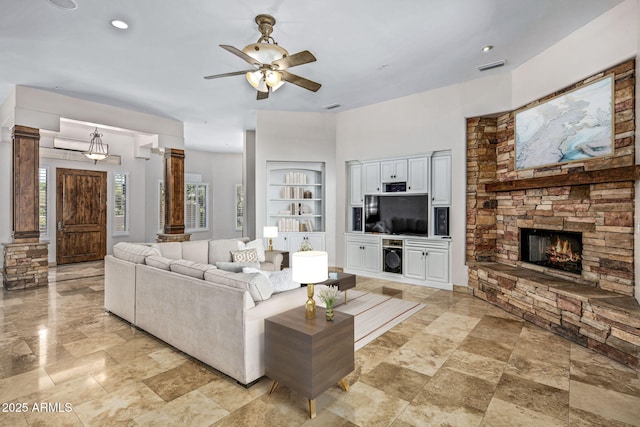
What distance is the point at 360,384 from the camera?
8.33 ft

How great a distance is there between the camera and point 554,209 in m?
4.25

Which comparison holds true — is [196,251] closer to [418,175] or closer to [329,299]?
[329,299]

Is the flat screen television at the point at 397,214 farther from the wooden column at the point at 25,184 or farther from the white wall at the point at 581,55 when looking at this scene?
the wooden column at the point at 25,184

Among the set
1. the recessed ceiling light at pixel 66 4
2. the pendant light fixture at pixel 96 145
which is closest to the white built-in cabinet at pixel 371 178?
the recessed ceiling light at pixel 66 4

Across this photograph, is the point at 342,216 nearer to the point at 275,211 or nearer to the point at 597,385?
the point at 275,211

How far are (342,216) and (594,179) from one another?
4.20m

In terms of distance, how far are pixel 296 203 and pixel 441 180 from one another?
312 centimetres

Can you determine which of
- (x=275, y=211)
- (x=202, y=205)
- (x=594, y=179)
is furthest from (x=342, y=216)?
(x=202, y=205)

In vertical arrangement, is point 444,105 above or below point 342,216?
above

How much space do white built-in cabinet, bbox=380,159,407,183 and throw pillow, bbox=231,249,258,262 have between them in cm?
284

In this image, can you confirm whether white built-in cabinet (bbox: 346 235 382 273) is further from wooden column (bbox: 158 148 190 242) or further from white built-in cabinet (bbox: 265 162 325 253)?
wooden column (bbox: 158 148 190 242)

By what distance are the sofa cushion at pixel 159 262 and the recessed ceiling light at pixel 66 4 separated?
2.66 metres

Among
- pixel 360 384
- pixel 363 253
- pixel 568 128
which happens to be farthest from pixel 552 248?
pixel 360 384

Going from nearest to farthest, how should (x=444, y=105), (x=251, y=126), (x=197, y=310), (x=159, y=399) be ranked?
(x=159, y=399) < (x=197, y=310) < (x=444, y=105) < (x=251, y=126)
